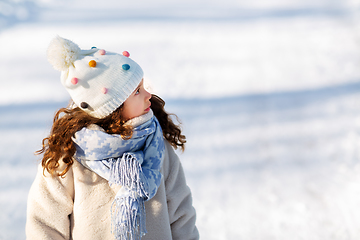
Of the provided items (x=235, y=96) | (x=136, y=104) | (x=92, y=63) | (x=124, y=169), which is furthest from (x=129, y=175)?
(x=235, y=96)

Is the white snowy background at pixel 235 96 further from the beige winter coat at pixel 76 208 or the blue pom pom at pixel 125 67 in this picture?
the blue pom pom at pixel 125 67

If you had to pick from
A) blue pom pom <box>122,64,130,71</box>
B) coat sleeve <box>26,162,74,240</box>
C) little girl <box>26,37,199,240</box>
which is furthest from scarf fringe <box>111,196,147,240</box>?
blue pom pom <box>122,64,130,71</box>

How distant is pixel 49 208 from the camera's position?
863mm

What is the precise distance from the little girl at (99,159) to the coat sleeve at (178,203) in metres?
0.07

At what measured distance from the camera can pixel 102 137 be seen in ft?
2.70

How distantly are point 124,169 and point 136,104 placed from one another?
18 centimetres

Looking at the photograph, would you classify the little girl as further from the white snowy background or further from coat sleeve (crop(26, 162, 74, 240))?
the white snowy background

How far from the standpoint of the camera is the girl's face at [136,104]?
34.1 inches

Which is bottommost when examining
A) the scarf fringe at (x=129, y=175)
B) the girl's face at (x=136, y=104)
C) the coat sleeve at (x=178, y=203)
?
the coat sleeve at (x=178, y=203)

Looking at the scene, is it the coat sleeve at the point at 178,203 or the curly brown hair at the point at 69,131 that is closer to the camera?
the curly brown hair at the point at 69,131

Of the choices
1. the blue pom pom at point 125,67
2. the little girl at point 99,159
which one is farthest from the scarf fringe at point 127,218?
the blue pom pom at point 125,67

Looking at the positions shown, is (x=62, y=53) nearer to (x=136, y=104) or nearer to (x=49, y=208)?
(x=136, y=104)

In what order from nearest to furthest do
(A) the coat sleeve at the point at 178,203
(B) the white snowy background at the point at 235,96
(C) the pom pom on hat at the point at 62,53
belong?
(C) the pom pom on hat at the point at 62,53 < (A) the coat sleeve at the point at 178,203 < (B) the white snowy background at the point at 235,96

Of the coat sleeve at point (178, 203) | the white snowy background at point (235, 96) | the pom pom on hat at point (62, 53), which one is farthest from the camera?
the white snowy background at point (235, 96)
